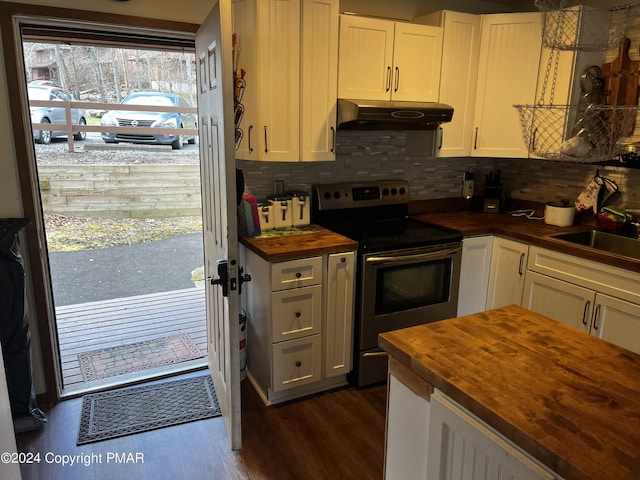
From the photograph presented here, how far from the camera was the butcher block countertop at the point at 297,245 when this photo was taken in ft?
7.77

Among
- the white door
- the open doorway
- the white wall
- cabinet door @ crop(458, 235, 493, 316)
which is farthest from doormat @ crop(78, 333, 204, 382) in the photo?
cabinet door @ crop(458, 235, 493, 316)

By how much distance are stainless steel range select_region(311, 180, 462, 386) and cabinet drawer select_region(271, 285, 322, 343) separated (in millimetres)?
265

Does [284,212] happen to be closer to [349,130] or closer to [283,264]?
[283,264]

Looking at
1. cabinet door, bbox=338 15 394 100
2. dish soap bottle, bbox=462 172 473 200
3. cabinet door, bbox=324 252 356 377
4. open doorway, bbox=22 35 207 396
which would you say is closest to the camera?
cabinet door, bbox=324 252 356 377

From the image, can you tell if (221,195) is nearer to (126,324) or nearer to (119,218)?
(126,324)

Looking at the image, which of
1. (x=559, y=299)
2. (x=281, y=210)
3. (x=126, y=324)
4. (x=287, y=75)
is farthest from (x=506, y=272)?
(x=126, y=324)

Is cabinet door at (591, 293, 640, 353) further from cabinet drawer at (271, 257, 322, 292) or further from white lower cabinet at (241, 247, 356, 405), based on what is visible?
cabinet drawer at (271, 257, 322, 292)

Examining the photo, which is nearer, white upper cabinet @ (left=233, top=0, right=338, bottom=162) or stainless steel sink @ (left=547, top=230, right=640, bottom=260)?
white upper cabinet @ (left=233, top=0, right=338, bottom=162)

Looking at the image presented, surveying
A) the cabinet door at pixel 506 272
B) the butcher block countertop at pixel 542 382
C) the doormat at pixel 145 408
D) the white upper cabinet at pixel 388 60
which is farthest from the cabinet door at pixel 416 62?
the doormat at pixel 145 408

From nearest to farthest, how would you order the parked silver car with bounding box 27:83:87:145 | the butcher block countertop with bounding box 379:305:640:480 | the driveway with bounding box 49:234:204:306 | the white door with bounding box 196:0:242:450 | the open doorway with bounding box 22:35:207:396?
1. the butcher block countertop with bounding box 379:305:640:480
2. the white door with bounding box 196:0:242:450
3. the open doorway with bounding box 22:35:207:396
4. the parked silver car with bounding box 27:83:87:145
5. the driveway with bounding box 49:234:204:306

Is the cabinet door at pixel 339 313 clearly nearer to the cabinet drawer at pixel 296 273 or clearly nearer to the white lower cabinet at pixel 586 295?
the cabinet drawer at pixel 296 273

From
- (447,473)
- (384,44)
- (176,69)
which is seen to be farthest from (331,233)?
(176,69)

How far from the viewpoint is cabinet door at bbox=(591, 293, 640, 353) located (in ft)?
7.70

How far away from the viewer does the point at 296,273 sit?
2.44m
